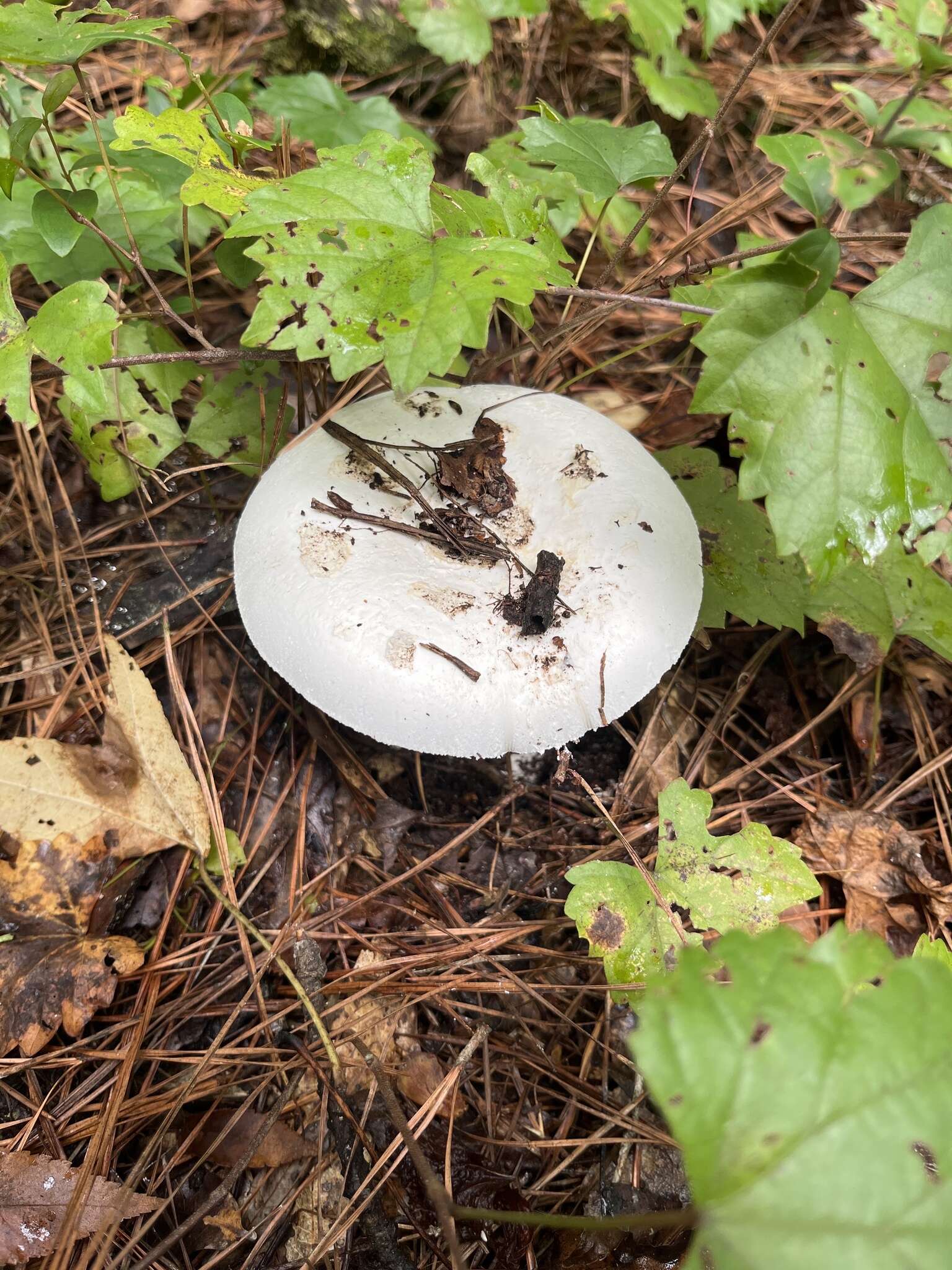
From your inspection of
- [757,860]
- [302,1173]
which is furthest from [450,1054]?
[757,860]

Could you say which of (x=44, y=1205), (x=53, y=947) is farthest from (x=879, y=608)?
(x=44, y=1205)

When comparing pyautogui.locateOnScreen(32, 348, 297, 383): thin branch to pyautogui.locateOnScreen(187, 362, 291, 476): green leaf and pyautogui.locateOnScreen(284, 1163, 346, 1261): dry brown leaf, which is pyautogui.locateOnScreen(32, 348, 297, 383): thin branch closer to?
pyautogui.locateOnScreen(187, 362, 291, 476): green leaf

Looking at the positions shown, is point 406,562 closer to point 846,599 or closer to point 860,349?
point 860,349

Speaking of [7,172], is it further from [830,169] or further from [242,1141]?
[242,1141]

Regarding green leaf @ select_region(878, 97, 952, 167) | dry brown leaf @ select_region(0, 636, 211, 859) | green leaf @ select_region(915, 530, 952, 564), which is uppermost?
green leaf @ select_region(878, 97, 952, 167)

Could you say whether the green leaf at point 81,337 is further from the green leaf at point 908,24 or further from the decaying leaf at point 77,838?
the green leaf at point 908,24

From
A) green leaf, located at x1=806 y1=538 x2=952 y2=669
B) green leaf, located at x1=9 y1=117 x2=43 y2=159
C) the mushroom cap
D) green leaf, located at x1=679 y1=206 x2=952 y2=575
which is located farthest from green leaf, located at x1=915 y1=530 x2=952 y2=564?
green leaf, located at x1=9 y1=117 x2=43 y2=159
